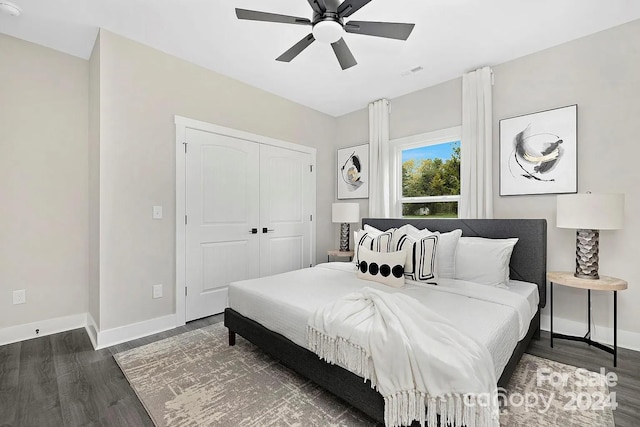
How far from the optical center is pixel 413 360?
1315mm

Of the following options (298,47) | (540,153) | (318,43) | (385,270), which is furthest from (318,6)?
(540,153)

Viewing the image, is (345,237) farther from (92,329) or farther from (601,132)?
(92,329)

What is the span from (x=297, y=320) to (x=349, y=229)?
2.72 metres

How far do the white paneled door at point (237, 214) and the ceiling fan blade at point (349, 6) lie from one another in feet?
6.59

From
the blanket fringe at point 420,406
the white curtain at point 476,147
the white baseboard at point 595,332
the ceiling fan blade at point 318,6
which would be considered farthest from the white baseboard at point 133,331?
the white baseboard at point 595,332

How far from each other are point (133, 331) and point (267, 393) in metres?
1.67

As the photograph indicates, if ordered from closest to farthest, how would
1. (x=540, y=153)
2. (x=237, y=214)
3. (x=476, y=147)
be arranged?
(x=540, y=153)
(x=476, y=147)
(x=237, y=214)

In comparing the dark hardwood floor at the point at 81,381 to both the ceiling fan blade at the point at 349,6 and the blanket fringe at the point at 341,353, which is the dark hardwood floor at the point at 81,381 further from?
the ceiling fan blade at the point at 349,6

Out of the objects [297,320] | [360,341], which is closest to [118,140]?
[297,320]

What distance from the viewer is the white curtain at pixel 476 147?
316cm

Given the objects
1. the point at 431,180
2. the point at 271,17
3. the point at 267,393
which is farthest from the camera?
the point at 431,180

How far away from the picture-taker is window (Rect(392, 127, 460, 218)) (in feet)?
11.8

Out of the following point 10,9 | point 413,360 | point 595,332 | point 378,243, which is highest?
point 10,9

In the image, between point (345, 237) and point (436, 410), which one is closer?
point (436, 410)
